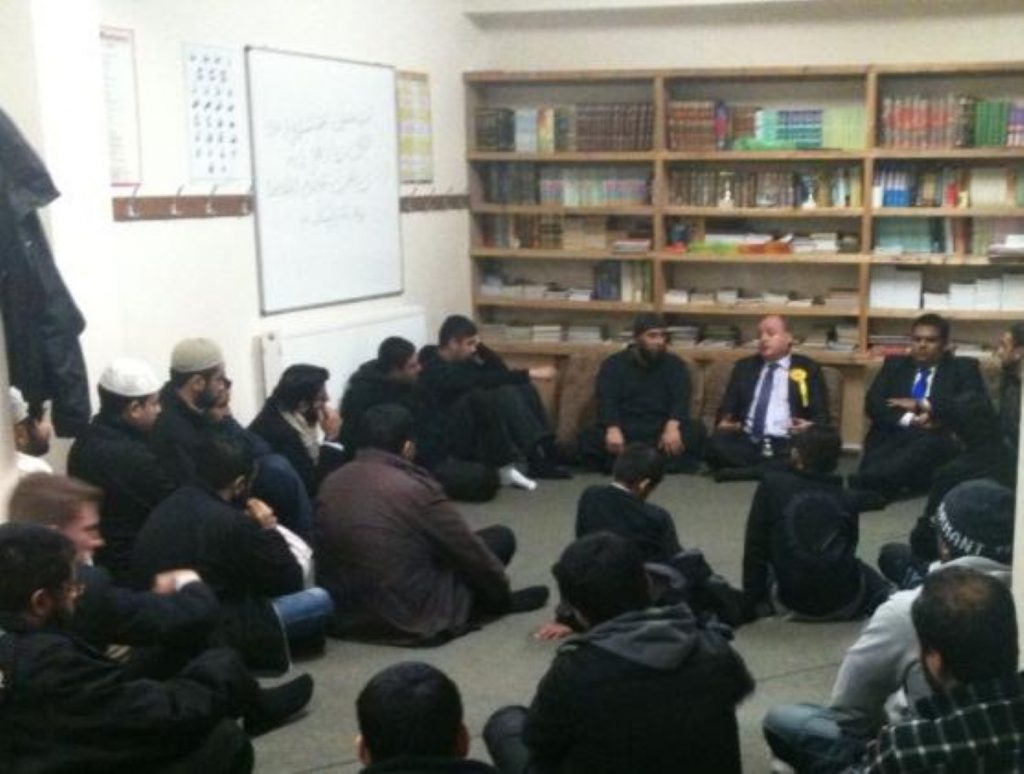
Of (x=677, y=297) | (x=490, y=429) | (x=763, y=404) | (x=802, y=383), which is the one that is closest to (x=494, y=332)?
(x=677, y=297)

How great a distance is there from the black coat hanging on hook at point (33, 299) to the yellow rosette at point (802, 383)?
4.02 meters

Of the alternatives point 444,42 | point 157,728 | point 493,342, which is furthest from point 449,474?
point 157,728

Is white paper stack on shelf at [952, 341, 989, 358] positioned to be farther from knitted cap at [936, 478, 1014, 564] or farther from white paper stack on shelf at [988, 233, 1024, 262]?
knitted cap at [936, 478, 1014, 564]

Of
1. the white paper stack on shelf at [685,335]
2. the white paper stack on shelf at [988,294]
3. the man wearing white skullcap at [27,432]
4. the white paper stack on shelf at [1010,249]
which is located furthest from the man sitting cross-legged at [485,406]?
the man wearing white skullcap at [27,432]

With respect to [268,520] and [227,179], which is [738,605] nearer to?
[268,520]

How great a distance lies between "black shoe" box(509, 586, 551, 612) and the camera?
474 centimetres

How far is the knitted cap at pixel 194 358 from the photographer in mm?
4781

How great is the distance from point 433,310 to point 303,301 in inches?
55.2

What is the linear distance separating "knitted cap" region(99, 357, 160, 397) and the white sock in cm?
266

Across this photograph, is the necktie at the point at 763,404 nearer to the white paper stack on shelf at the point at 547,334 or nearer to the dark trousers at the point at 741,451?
the dark trousers at the point at 741,451

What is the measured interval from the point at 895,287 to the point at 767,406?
1.13 m

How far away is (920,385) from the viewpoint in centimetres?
667

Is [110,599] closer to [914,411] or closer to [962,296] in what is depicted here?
[914,411]

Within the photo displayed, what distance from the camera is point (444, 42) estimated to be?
763 centimetres
